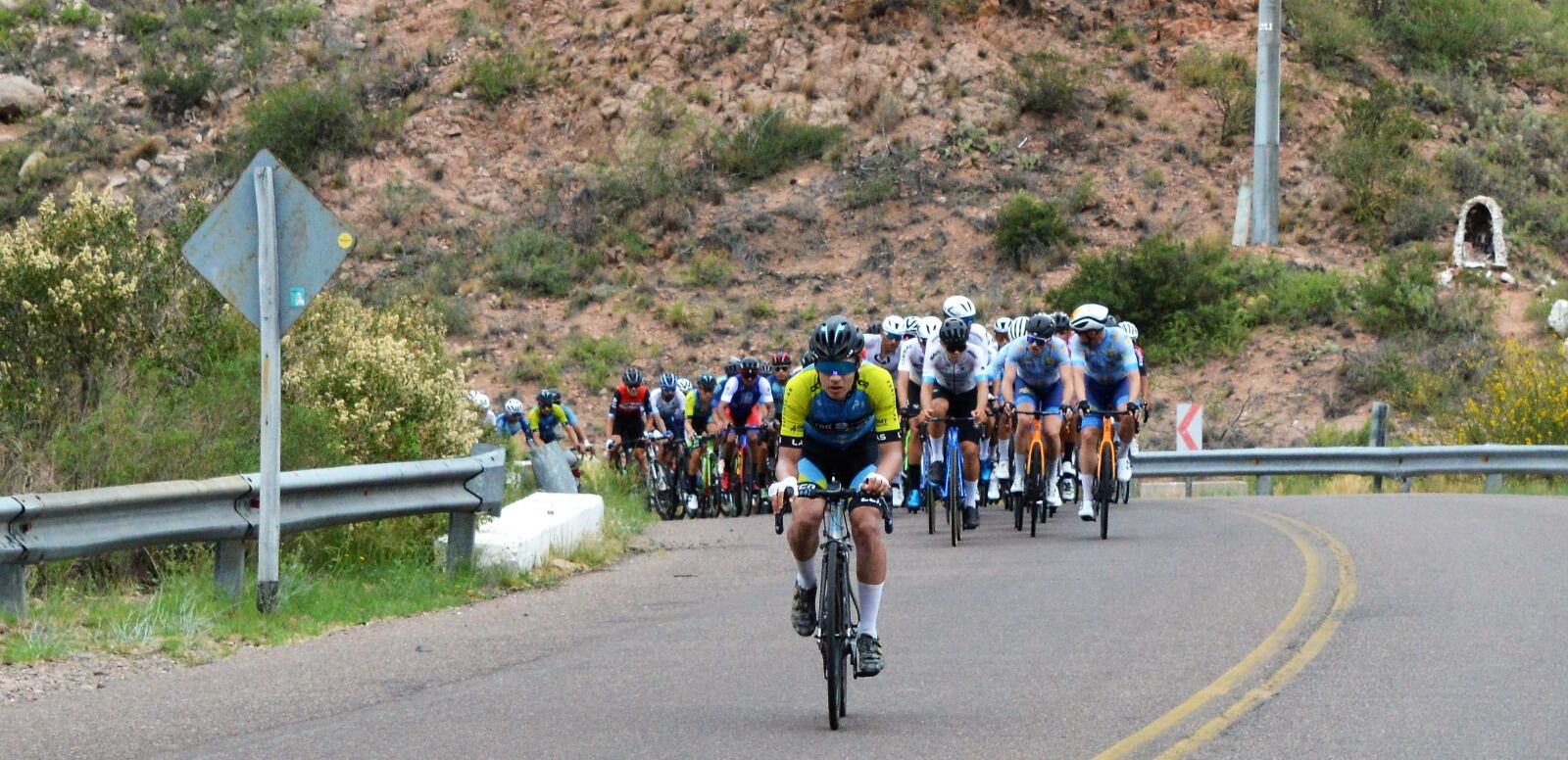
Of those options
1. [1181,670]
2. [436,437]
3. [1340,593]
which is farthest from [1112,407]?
[1181,670]

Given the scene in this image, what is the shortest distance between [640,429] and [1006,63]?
26.6 metres

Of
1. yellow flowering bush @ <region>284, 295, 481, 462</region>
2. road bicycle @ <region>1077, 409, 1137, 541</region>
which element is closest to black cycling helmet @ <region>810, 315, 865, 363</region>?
road bicycle @ <region>1077, 409, 1137, 541</region>

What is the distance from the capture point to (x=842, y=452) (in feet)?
32.9

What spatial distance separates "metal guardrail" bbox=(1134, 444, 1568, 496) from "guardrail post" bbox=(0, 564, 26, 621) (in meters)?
20.8

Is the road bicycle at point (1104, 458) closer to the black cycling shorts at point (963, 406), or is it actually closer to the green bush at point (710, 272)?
the black cycling shorts at point (963, 406)

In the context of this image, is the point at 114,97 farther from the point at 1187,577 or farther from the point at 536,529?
the point at 1187,577

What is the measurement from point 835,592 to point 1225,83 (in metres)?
44.4

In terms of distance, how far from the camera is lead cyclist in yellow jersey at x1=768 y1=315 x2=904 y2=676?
375 inches

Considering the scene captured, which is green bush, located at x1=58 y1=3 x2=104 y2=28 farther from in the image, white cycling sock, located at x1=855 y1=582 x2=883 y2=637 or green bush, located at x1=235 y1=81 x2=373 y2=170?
white cycling sock, located at x1=855 y1=582 x2=883 y2=637

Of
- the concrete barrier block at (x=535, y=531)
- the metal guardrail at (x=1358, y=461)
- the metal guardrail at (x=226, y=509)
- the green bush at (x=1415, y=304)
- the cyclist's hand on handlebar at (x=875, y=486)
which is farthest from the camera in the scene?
the green bush at (x=1415, y=304)

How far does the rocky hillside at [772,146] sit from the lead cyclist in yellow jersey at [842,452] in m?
34.4

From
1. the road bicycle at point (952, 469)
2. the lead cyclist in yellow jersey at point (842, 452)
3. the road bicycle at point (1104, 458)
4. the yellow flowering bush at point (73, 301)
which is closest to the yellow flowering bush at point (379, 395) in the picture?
the yellow flowering bush at point (73, 301)

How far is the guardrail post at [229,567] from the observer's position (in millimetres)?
13062

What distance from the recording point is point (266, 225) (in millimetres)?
12641
